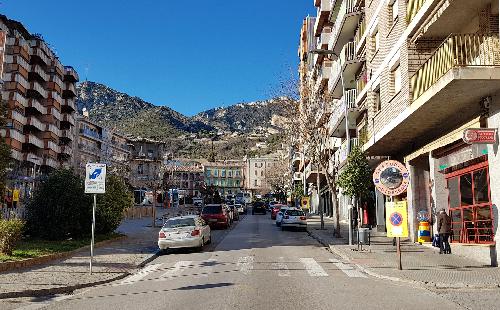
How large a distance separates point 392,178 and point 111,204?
1436 centimetres

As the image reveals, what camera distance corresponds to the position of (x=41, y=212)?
21.2 meters

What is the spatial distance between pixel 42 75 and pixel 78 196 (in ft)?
187

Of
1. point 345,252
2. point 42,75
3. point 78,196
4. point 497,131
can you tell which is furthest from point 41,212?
Answer: point 42,75

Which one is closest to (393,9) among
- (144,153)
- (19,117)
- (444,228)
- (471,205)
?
(471,205)

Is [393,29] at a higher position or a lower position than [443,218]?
higher

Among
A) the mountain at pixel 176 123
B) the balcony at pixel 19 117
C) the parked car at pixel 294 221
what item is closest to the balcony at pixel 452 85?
the parked car at pixel 294 221

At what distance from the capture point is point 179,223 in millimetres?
20766

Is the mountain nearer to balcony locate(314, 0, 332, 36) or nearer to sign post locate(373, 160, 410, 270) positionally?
balcony locate(314, 0, 332, 36)

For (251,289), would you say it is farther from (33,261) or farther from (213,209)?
(213,209)

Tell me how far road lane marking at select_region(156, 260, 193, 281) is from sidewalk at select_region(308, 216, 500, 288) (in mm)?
5301

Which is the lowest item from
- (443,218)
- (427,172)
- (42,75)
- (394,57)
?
(443,218)

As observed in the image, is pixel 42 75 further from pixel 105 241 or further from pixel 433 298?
pixel 433 298

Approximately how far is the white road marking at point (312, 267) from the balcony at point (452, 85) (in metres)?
5.97

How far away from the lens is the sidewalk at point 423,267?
37.8 ft
